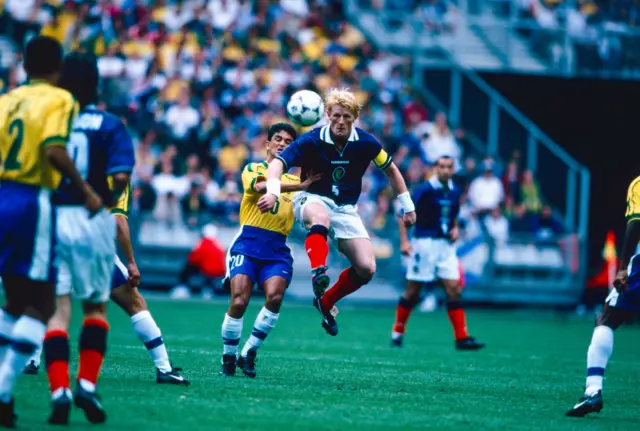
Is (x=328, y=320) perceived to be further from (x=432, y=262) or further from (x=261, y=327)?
(x=432, y=262)

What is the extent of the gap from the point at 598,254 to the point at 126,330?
1293cm

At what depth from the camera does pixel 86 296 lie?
732 centimetres

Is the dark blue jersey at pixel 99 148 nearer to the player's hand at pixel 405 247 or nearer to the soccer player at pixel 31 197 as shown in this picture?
the soccer player at pixel 31 197

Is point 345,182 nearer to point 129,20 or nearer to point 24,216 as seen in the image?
point 24,216

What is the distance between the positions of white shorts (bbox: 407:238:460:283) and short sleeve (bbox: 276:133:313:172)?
5.45 meters

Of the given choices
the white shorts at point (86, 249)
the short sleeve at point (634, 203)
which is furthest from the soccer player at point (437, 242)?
the white shorts at point (86, 249)

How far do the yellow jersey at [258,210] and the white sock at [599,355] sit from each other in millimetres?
3137

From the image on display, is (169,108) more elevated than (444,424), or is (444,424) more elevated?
(169,108)

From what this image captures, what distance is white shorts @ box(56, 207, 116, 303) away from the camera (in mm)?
7230

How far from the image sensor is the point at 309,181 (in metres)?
10.7

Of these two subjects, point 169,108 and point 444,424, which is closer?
point 444,424

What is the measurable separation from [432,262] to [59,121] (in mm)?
9769

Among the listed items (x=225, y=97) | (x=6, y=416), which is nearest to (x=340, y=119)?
(x=6, y=416)

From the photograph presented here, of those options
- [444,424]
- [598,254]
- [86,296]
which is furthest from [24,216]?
[598,254]
